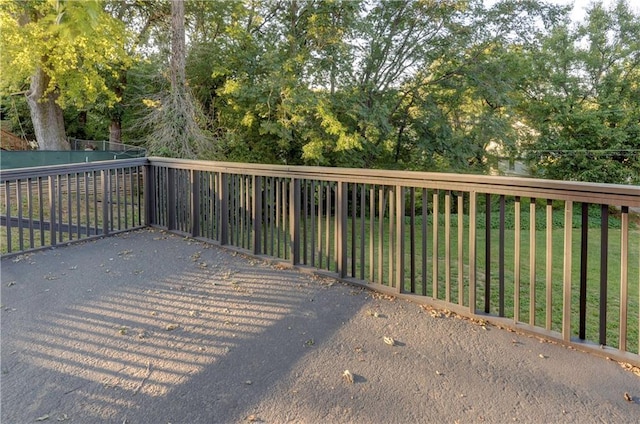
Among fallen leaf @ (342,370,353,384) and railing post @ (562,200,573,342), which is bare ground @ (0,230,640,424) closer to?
fallen leaf @ (342,370,353,384)

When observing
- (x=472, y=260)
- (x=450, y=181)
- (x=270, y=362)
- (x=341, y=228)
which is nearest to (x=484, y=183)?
(x=450, y=181)

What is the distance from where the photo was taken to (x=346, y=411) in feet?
6.23

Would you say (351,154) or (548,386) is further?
(351,154)

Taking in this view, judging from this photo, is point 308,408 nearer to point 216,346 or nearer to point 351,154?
point 216,346

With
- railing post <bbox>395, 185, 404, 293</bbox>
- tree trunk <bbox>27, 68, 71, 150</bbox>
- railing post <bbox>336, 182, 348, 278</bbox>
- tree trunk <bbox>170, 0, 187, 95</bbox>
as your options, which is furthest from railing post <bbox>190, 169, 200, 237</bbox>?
tree trunk <bbox>27, 68, 71, 150</bbox>

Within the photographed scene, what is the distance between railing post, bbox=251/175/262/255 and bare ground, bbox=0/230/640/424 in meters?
0.82

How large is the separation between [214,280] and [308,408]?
1.98 metres

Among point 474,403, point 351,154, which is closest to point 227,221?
point 474,403

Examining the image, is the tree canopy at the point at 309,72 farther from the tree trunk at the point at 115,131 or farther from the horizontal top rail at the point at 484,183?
the horizontal top rail at the point at 484,183

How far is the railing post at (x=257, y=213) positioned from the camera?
13.8 ft

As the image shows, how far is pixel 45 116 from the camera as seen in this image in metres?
12.4

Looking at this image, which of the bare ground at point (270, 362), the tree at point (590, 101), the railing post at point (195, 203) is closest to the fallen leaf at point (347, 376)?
the bare ground at point (270, 362)

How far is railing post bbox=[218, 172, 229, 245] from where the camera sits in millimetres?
4551

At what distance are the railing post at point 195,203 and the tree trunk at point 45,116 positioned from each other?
959 cm
